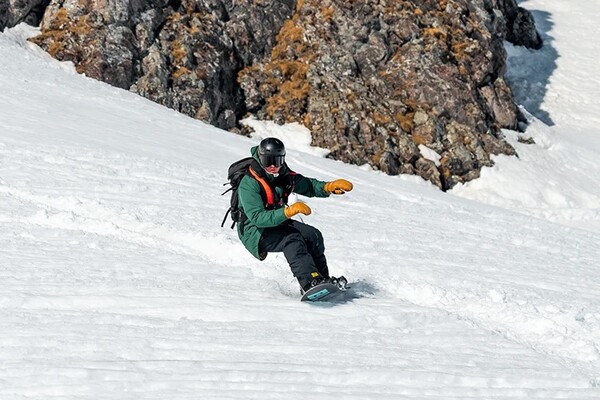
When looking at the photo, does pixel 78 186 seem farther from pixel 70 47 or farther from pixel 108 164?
pixel 70 47

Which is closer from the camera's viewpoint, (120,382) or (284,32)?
(120,382)

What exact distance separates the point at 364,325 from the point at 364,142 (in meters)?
24.4

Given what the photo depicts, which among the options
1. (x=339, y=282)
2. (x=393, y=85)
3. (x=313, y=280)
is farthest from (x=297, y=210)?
(x=393, y=85)

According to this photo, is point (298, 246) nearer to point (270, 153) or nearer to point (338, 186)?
point (338, 186)

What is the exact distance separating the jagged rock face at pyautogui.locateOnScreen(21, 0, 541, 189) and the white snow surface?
13230 millimetres

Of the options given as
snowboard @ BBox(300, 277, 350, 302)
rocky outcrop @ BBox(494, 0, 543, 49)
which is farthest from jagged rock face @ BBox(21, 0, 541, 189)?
snowboard @ BBox(300, 277, 350, 302)

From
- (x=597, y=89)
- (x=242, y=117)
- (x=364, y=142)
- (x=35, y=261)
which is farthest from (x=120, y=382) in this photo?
(x=597, y=89)

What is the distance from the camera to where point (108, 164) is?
46.3 feet

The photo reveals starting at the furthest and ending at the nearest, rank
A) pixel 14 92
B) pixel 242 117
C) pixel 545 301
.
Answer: pixel 242 117 < pixel 14 92 < pixel 545 301

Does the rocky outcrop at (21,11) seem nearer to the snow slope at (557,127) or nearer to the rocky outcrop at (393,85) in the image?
the rocky outcrop at (393,85)

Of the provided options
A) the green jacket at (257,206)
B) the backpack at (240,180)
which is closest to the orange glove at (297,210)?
the green jacket at (257,206)

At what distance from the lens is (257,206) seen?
6727 millimetres

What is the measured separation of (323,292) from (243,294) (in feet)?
2.99

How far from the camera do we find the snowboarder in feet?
21.9
